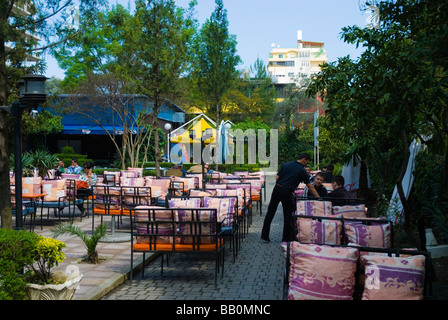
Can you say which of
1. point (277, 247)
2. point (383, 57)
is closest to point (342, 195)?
point (277, 247)

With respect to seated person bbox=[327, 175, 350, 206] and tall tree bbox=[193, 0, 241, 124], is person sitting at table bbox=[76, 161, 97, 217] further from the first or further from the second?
tall tree bbox=[193, 0, 241, 124]

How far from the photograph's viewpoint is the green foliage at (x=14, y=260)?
15.5ft

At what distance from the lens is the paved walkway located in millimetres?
6316

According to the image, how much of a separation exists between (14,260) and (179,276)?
9.64 feet

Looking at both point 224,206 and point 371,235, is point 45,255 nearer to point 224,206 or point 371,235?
point 371,235

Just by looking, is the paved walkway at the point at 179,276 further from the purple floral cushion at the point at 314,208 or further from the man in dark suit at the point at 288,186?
the purple floral cushion at the point at 314,208

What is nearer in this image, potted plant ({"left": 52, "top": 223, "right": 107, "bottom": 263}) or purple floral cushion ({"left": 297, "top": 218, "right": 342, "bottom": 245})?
purple floral cushion ({"left": 297, "top": 218, "right": 342, "bottom": 245})

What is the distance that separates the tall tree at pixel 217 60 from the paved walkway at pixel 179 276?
16.2 m

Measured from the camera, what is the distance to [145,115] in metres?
29.4

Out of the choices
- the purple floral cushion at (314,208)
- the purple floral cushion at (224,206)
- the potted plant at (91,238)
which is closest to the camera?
the potted plant at (91,238)

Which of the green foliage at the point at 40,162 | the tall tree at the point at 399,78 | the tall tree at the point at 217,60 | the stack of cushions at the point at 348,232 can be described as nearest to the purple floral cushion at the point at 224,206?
the stack of cushions at the point at 348,232

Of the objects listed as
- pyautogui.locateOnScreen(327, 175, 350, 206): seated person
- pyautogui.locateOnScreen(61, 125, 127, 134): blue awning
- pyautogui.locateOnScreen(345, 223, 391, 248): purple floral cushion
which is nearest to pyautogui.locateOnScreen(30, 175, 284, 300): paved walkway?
pyautogui.locateOnScreen(345, 223, 391, 248): purple floral cushion

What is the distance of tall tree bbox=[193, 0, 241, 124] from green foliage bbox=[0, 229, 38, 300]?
19.9m
